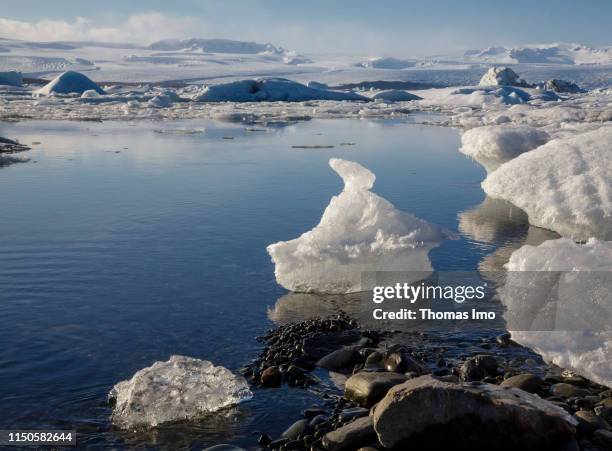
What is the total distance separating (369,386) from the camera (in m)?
3.74

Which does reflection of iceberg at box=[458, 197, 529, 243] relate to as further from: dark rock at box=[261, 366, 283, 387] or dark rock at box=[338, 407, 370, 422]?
dark rock at box=[338, 407, 370, 422]

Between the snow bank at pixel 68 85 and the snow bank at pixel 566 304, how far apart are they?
A: 41.0 meters

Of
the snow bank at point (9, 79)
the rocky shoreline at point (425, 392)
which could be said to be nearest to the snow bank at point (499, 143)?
the rocky shoreline at point (425, 392)

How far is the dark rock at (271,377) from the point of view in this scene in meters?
4.00

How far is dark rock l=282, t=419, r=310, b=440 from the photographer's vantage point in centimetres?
341

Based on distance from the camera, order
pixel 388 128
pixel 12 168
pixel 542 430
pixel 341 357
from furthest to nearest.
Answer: pixel 388 128 → pixel 12 168 → pixel 341 357 → pixel 542 430

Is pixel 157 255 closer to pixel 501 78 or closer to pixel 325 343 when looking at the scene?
pixel 325 343

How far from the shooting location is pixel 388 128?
2242cm

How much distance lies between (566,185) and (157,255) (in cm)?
435

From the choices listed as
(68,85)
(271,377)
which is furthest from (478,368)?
(68,85)

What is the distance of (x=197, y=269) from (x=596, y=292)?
3398 millimetres

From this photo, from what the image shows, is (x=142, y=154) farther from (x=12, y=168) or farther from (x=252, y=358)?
(x=252, y=358)

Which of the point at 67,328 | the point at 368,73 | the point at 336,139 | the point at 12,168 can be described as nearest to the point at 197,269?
the point at 67,328

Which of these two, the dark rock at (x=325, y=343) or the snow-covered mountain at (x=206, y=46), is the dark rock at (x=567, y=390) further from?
the snow-covered mountain at (x=206, y=46)
